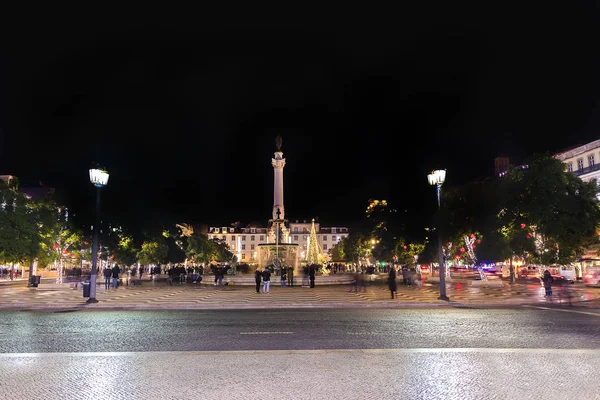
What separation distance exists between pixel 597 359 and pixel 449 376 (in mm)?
3393

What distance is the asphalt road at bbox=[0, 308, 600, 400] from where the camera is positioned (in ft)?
22.4

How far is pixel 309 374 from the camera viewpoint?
770 cm

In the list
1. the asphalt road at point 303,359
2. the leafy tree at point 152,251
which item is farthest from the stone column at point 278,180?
the asphalt road at point 303,359

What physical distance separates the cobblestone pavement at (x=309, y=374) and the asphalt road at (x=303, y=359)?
0.02 metres

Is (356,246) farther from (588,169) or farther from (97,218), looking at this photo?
(97,218)

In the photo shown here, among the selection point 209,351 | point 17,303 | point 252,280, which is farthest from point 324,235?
point 209,351

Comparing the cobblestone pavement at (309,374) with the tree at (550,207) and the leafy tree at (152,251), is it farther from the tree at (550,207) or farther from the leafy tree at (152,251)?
the leafy tree at (152,251)

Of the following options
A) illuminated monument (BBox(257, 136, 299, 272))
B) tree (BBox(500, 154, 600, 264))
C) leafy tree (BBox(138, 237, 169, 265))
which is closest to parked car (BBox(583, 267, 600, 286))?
tree (BBox(500, 154, 600, 264))

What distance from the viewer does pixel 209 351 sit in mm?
9828

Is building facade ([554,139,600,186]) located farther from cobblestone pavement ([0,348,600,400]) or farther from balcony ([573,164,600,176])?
cobblestone pavement ([0,348,600,400])

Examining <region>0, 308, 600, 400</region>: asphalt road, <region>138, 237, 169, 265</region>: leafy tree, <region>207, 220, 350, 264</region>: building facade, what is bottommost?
<region>0, 308, 600, 400</region>: asphalt road

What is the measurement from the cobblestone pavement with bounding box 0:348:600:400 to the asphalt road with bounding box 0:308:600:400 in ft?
0.06

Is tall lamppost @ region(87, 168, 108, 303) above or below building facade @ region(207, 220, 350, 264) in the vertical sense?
below

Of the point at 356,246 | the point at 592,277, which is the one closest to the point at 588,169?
the point at 592,277
